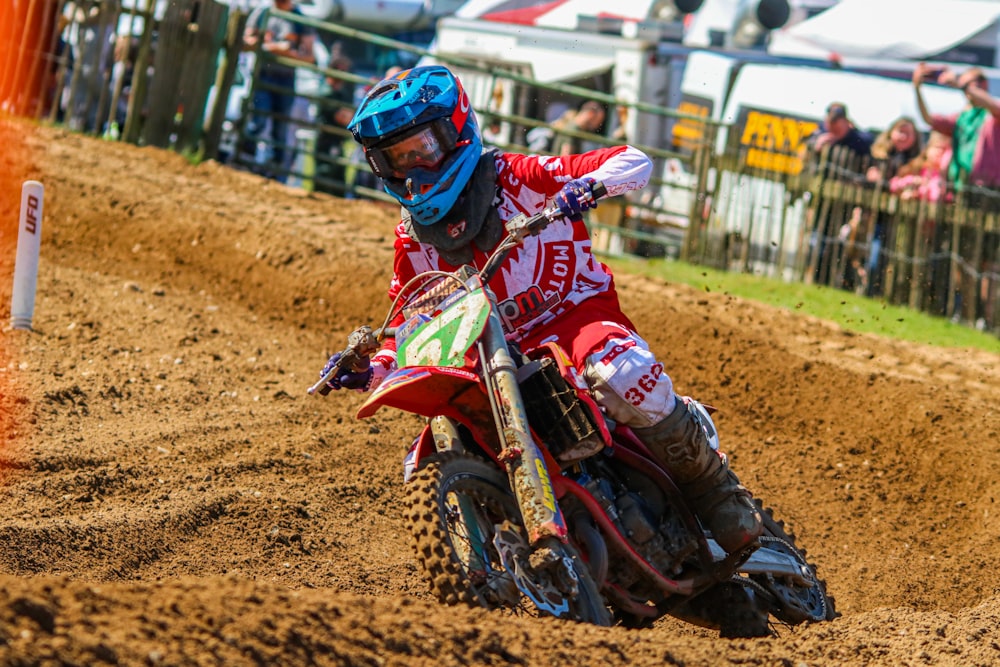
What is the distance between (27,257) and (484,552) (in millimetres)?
5159

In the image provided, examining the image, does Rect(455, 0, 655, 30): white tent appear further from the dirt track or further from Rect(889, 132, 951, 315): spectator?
the dirt track

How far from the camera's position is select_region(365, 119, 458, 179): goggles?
484cm

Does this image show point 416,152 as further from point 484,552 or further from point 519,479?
point 484,552

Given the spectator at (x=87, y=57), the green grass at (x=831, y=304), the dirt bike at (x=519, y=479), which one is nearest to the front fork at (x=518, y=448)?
the dirt bike at (x=519, y=479)

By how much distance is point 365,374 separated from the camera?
15.7ft

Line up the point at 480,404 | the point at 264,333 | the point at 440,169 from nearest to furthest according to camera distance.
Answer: the point at 480,404, the point at 440,169, the point at 264,333

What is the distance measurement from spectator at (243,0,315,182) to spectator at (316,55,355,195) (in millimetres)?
412

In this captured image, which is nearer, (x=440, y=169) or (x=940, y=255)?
(x=440, y=169)

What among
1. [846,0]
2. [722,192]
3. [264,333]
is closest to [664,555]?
[264,333]

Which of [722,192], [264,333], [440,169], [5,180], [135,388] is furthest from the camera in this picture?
[722,192]

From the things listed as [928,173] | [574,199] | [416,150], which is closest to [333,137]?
[928,173]

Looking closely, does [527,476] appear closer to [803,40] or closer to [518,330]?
[518,330]

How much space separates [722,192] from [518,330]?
9.13 meters

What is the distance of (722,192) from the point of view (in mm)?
13836
